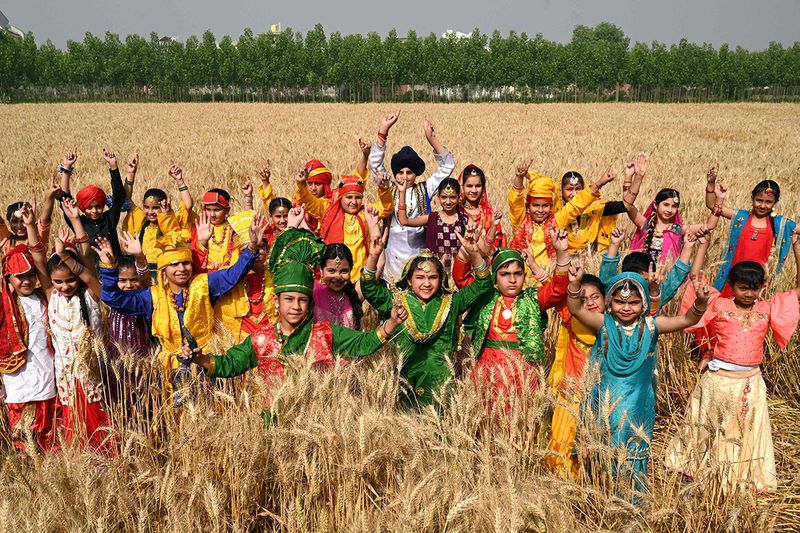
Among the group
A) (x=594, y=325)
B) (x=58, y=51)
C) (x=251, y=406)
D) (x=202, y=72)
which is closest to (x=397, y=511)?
(x=251, y=406)

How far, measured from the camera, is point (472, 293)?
3393 millimetres

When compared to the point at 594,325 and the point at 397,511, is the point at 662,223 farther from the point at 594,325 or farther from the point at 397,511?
the point at 397,511

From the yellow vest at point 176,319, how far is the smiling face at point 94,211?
2.07m

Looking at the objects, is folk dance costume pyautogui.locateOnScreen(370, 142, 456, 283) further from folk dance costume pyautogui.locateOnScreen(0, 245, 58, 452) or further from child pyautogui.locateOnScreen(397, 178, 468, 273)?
folk dance costume pyautogui.locateOnScreen(0, 245, 58, 452)

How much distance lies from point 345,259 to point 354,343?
0.78m

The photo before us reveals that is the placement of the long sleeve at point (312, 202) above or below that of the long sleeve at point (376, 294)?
above

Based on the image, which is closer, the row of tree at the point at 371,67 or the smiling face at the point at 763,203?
the smiling face at the point at 763,203

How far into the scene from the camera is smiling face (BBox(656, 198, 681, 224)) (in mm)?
4844

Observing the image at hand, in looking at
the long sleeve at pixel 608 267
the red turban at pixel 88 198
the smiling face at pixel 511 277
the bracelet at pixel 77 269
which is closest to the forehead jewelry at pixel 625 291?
the smiling face at pixel 511 277

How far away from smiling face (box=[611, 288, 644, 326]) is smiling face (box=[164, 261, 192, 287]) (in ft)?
8.57

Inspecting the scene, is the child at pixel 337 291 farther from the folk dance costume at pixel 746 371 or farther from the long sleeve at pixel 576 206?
the long sleeve at pixel 576 206

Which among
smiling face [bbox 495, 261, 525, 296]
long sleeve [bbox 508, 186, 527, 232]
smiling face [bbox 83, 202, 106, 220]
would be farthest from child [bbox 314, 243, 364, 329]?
long sleeve [bbox 508, 186, 527, 232]

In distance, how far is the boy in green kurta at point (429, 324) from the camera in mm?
3293

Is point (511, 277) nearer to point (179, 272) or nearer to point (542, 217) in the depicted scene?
point (542, 217)
